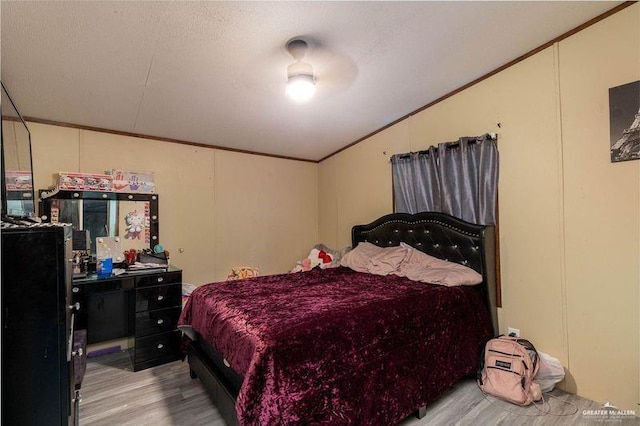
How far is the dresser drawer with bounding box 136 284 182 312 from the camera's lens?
→ 8.99 ft

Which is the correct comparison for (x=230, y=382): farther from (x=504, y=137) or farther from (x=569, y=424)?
(x=504, y=137)

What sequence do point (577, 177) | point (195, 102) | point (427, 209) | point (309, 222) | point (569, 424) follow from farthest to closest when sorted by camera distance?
point (309, 222) < point (427, 209) < point (195, 102) < point (577, 177) < point (569, 424)

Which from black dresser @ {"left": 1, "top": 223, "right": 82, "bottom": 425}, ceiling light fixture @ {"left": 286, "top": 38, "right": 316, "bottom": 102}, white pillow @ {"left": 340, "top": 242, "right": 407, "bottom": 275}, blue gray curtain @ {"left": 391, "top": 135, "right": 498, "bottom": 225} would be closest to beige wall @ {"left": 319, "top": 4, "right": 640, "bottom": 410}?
blue gray curtain @ {"left": 391, "top": 135, "right": 498, "bottom": 225}

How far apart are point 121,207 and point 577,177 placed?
4.33 meters

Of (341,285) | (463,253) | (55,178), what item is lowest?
(341,285)

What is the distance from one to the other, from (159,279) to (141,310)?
31 centimetres

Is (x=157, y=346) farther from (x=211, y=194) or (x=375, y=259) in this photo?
(x=375, y=259)

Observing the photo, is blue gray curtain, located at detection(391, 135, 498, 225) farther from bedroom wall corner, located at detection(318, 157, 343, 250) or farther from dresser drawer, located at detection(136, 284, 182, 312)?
dresser drawer, located at detection(136, 284, 182, 312)

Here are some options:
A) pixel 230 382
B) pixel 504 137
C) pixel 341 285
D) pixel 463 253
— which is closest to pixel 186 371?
pixel 230 382

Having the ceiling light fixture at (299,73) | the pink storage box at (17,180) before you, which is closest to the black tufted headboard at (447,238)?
the ceiling light fixture at (299,73)

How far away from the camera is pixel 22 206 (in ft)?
6.25

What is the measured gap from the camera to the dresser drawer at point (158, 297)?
2740 mm

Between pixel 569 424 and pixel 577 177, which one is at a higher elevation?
pixel 577 177

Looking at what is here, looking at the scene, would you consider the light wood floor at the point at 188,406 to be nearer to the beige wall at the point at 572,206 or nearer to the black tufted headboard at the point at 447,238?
the beige wall at the point at 572,206
